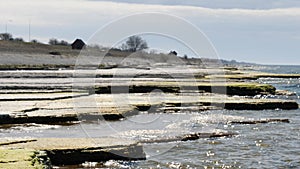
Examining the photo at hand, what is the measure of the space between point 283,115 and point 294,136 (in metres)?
7.00

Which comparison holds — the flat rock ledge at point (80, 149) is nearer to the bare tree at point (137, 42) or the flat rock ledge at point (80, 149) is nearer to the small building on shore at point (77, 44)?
the bare tree at point (137, 42)

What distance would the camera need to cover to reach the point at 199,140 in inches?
758

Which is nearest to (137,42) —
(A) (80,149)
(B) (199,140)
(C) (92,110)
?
(C) (92,110)

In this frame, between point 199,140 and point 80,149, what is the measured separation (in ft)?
19.2

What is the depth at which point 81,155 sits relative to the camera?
47.6 feet

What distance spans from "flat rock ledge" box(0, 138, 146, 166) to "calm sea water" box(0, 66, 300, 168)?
0.88ft

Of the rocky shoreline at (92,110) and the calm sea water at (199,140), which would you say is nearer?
the rocky shoreline at (92,110)

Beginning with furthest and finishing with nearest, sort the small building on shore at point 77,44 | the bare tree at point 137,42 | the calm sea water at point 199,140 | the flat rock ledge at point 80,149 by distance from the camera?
the small building on shore at point 77,44, the bare tree at point 137,42, the calm sea water at point 199,140, the flat rock ledge at point 80,149

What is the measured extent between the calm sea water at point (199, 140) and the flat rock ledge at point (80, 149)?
0.88 ft

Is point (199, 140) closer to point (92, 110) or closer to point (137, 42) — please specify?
point (92, 110)

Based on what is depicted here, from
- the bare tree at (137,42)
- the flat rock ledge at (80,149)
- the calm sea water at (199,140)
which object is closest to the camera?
the flat rock ledge at (80,149)

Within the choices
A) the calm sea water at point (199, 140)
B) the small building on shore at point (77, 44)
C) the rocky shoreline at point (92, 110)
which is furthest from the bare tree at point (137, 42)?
the small building on shore at point (77, 44)

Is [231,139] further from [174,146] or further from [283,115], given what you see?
[283,115]

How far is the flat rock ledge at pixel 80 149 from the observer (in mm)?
14242
